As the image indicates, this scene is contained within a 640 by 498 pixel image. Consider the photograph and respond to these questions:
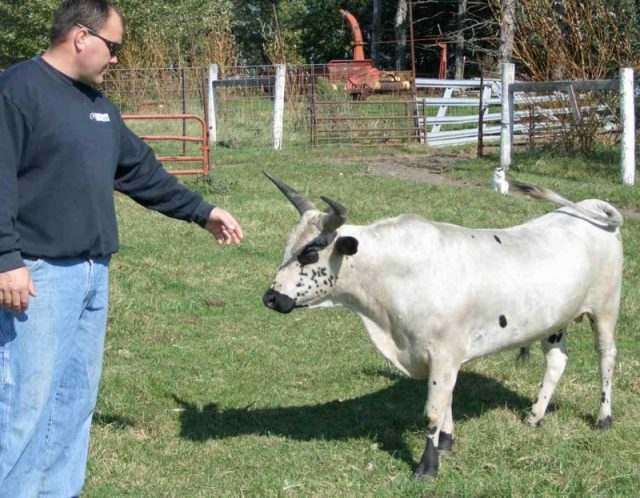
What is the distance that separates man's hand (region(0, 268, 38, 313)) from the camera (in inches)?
140

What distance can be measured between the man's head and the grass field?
91.7 inches

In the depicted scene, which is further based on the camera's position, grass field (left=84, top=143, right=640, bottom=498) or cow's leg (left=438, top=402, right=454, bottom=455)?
cow's leg (left=438, top=402, right=454, bottom=455)

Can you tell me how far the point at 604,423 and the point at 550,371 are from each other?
461 millimetres

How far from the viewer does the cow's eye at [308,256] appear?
5273mm

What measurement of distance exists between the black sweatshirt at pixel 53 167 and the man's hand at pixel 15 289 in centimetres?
3

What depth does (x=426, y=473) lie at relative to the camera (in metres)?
5.23

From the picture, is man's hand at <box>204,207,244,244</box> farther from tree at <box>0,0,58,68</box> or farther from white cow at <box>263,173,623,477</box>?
tree at <box>0,0,58,68</box>

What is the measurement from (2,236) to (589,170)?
13132mm

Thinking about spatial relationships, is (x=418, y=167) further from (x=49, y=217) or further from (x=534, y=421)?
(x=49, y=217)

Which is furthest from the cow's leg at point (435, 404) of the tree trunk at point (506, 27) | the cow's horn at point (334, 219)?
the tree trunk at point (506, 27)

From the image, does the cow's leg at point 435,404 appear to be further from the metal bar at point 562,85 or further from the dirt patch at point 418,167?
the dirt patch at point 418,167

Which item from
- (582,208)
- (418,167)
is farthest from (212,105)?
(582,208)

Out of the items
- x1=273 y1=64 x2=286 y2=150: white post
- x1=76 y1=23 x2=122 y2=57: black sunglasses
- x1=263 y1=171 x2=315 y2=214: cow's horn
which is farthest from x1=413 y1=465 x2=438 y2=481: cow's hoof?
x1=273 y1=64 x2=286 y2=150: white post

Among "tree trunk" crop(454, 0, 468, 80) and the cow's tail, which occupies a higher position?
"tree trunk" crop(454, 0, 468, 80)
